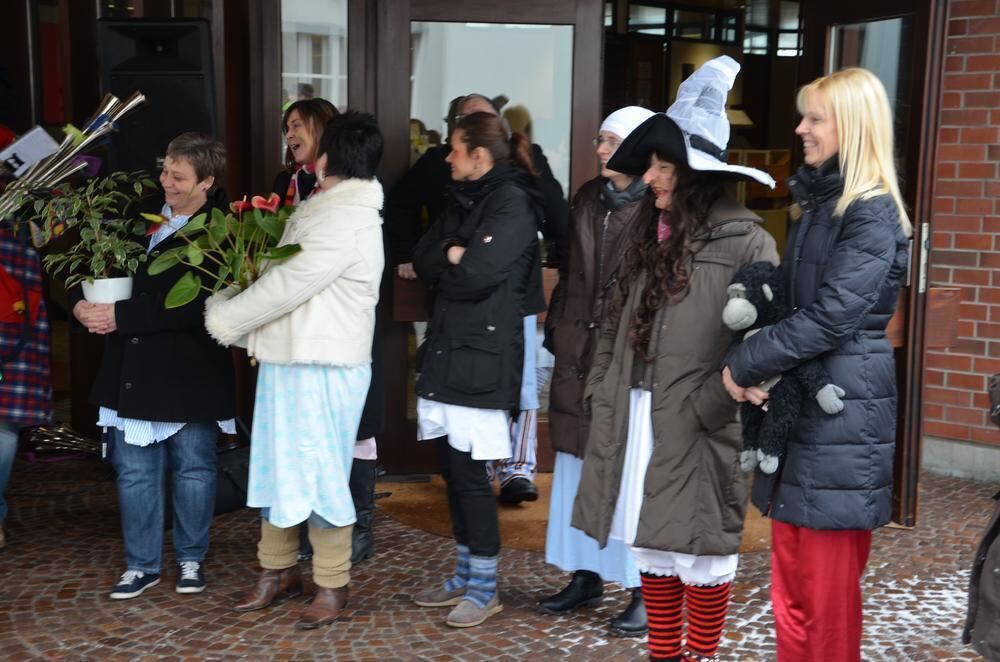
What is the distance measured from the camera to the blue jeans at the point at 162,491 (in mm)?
4375

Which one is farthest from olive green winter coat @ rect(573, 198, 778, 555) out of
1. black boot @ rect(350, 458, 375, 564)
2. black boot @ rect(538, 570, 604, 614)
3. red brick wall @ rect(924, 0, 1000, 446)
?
red brick wall @ rect(924, 0, 1000, 446)

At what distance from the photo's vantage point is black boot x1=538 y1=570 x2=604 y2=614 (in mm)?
4270

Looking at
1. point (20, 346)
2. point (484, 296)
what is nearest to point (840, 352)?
point (484, 296)

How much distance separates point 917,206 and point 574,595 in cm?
224

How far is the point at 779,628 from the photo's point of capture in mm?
3297

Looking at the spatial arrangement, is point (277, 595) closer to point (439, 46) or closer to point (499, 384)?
point (499, 384)

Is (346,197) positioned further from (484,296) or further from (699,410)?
(699,410)

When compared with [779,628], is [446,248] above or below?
above

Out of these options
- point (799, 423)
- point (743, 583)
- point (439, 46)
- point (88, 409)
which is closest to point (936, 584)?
point (743, 583)

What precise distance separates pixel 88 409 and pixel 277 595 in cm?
271

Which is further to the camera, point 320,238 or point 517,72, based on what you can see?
point 517,72

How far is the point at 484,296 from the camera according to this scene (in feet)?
13.1

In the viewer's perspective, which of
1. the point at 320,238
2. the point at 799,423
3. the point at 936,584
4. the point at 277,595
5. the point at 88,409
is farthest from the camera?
the point at 88,409

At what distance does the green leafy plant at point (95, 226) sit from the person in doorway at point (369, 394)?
1.97 feet
